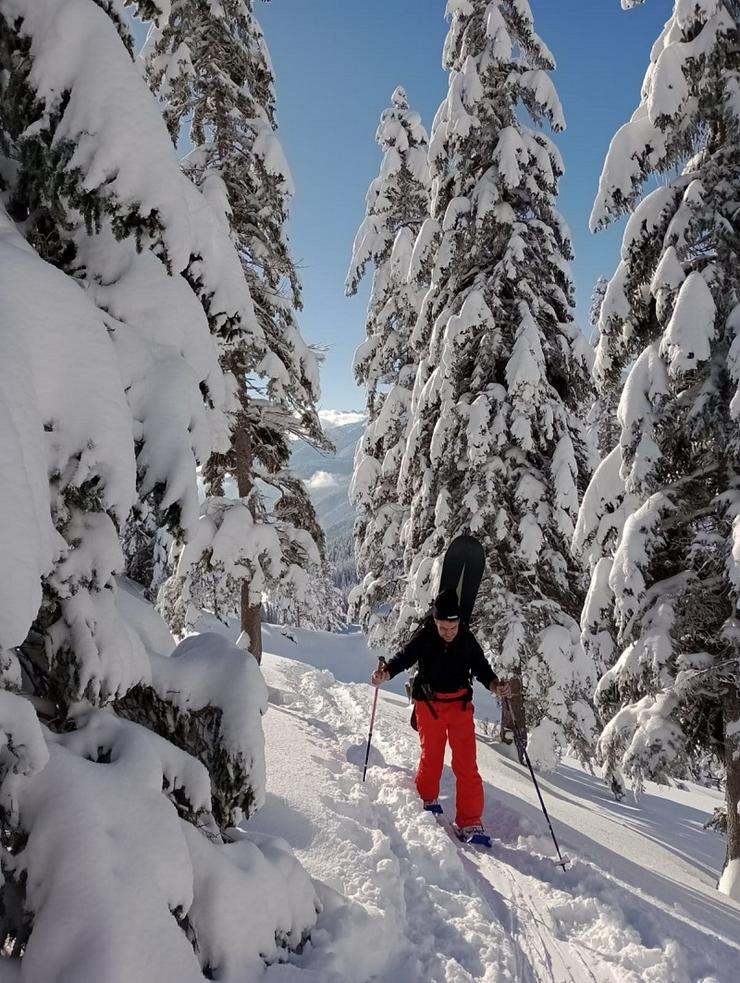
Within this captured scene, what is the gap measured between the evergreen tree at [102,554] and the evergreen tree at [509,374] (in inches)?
348

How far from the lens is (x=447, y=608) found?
19.8 feet

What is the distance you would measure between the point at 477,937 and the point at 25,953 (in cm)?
282

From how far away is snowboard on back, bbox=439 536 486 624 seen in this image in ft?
31.3

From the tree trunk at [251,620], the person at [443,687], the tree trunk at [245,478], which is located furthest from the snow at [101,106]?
the tree trunk at [251,620]

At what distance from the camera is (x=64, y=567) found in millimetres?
2420

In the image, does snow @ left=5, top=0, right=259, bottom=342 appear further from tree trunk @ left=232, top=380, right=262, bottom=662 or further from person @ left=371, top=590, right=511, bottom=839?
tree trunk @ left=232, top=380, right=262, bottom=662

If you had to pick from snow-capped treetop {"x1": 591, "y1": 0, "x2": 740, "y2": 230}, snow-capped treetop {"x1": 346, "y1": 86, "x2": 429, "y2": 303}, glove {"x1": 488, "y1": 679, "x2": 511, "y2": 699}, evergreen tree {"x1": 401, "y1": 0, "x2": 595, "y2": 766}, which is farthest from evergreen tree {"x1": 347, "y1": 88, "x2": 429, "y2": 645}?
glove {"x1": 488, "y1": 679, "x2": 511, "y2": 699}

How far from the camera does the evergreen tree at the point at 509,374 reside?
11227 millimetres

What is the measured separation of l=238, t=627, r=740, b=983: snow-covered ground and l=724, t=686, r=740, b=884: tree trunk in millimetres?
515

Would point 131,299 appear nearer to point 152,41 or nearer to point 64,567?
point 64,567

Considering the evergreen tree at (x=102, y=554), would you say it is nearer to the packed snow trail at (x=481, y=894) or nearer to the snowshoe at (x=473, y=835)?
the packed snow trail at (x=481, y=894)

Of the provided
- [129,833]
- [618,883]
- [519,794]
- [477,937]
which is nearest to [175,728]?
[129,833]

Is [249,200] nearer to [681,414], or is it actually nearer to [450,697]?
[681,414]

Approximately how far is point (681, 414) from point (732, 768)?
4329 mm
